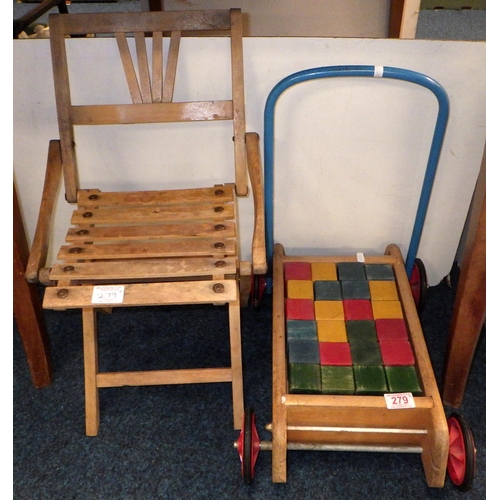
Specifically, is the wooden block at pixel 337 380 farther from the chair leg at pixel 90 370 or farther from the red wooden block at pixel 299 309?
the chair leg at pixel 90 370

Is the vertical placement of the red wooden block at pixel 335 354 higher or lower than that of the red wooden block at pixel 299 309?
lower

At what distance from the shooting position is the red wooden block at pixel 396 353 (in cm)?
156

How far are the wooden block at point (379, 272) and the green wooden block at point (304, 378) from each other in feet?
1.39

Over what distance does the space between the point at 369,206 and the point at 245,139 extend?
53cm

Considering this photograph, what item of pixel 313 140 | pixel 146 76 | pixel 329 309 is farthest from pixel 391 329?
pixel 146 76

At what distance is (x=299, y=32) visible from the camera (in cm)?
236

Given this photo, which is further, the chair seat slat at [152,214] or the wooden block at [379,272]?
the wooden block at [379,272]

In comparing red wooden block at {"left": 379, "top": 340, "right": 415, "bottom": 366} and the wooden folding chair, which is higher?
the wooden folding chair

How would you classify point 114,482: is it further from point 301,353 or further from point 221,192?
point 221,192

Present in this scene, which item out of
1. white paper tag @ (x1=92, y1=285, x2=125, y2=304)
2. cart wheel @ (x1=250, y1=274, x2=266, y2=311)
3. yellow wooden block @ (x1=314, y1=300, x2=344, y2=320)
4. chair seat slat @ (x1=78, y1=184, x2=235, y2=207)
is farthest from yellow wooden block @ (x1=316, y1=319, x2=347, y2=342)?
white paper tag @ (x1=92, y1=285, x2=125, y2=304)

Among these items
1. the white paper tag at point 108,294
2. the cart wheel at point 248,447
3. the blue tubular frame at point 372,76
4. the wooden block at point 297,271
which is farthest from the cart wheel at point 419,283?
the white paper tag at point 108,294

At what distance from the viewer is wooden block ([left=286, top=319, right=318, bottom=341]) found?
163 cm

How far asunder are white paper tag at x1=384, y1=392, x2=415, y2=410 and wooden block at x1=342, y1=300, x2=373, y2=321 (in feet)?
0.97

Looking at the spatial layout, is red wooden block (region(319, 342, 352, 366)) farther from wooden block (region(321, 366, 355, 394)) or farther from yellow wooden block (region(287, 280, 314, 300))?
yellow wooden block (region(287, 280, 314, 300))
